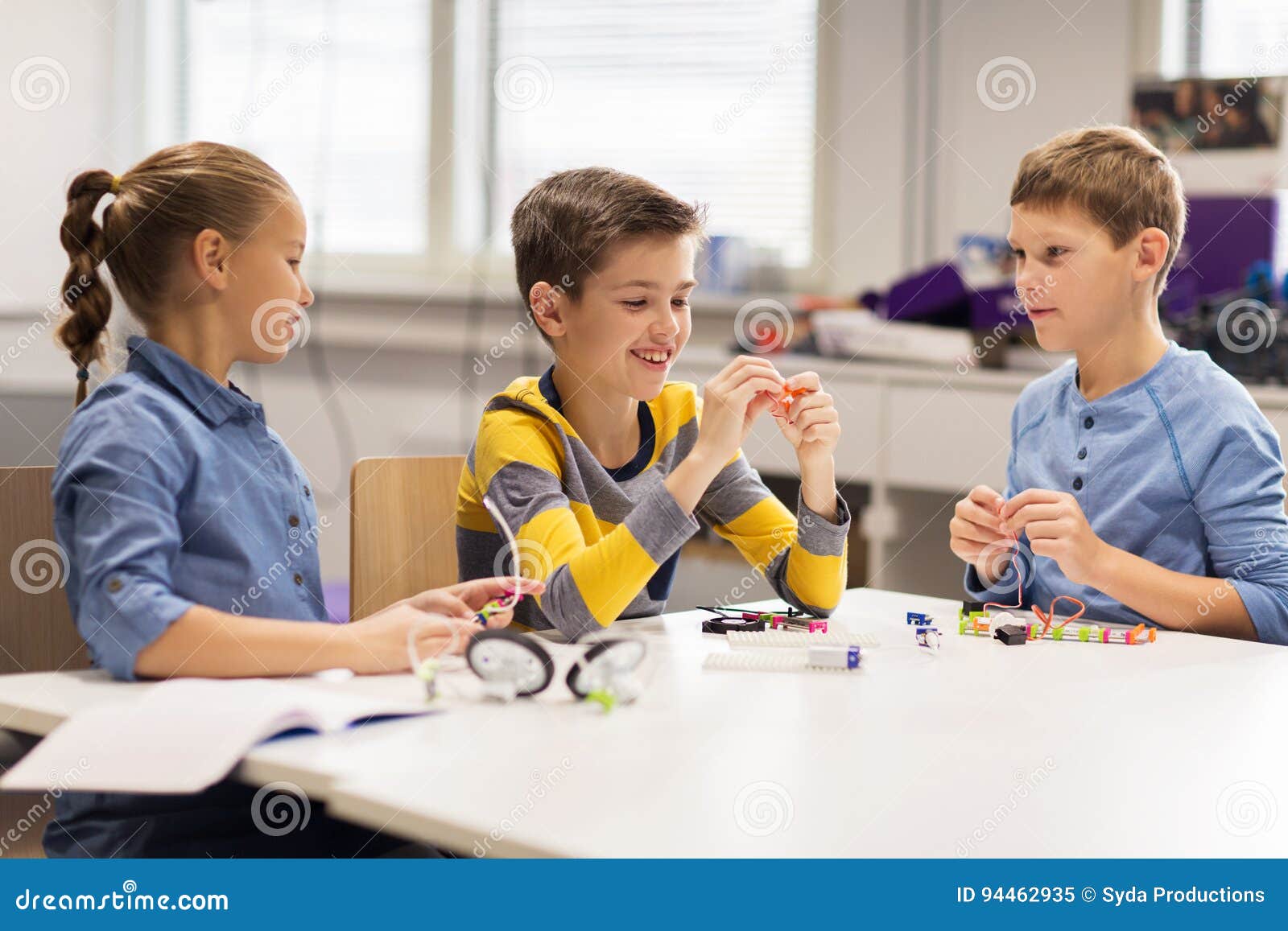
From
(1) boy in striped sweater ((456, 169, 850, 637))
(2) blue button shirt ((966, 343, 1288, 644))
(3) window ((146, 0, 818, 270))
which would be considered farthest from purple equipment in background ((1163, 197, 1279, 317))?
(1) boy in striped sweater ((456, 169, 850, 637))

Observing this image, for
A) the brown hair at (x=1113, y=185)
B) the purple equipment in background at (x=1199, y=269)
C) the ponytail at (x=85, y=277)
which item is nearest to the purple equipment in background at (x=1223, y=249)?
the purple equipment in background at (x=1199, y=269)

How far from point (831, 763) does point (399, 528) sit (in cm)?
83

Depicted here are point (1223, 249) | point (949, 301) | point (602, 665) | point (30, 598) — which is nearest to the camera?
point (602, 665)

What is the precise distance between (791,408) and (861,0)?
218cm

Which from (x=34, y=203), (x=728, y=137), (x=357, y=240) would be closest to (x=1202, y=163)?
(x=728, y=137)

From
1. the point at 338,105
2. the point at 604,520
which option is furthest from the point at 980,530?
the point at 338,105

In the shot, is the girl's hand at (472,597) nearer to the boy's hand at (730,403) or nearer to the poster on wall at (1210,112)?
the boy's hand at (730,403)

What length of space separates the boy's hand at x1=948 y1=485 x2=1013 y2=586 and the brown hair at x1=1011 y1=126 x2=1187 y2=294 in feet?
1.29

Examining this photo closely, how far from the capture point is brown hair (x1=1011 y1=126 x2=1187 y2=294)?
5.20 ft

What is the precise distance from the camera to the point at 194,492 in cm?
117

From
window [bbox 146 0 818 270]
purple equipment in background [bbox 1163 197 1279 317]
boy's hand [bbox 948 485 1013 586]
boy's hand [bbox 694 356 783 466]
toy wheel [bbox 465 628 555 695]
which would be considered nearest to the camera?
toy wheel [bbox 465 628 555 695]

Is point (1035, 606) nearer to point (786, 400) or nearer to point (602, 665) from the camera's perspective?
point (786, 400)

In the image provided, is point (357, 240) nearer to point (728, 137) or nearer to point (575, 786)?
point (728, 137)

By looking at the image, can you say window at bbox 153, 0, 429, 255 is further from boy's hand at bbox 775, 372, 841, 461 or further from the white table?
the white table
